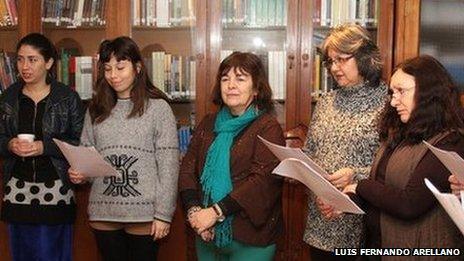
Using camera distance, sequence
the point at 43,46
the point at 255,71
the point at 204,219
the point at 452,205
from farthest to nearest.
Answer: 1. the point at 43,46
2. the point at 255,71
3. the point at 204,219
4. the point at 452,205

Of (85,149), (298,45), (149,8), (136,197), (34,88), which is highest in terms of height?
(149,8)

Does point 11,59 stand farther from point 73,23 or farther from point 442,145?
point 442,145

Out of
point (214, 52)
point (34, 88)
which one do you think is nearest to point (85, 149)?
point (34, 88)

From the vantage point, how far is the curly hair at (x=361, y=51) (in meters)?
2.16

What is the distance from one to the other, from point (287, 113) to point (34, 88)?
122cm

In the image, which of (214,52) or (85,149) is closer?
(85,149)

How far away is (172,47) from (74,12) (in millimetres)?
584

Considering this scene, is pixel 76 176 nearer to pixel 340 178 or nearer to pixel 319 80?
pixel 340 178

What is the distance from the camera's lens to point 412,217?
1745 millimetres

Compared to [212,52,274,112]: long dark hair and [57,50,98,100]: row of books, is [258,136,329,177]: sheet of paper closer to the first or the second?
[212,52,274,112]: long dark hair

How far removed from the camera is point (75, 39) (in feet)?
10.2

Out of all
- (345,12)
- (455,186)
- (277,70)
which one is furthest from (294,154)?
(345,12)

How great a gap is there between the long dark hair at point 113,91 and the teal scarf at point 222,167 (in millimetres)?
370

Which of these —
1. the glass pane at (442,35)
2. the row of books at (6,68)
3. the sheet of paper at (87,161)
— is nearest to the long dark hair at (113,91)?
the sheet of paper at (87,161)
